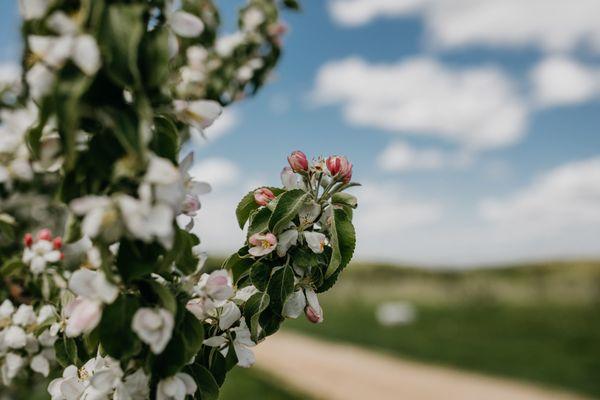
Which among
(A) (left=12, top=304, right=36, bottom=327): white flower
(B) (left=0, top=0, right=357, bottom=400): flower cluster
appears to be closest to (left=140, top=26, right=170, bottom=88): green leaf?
(B) (left=0, top=0, right=357, bottom=400): flower cluster

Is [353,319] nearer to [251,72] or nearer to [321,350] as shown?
[321,350]

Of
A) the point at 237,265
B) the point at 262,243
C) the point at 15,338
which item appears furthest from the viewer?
the point at 15,338

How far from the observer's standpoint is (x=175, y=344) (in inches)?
43.3

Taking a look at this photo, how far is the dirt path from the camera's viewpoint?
30.1 feet

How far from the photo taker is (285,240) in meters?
1.38

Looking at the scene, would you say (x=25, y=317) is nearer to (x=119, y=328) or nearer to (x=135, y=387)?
(x=135, y=387)

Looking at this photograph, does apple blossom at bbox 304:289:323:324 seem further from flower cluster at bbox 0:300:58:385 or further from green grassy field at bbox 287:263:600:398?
green grassy field at bbox 287:263:600:398

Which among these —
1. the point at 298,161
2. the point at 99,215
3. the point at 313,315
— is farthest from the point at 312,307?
the point at 99,215

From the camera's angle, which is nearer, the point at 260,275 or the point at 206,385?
the point at 206,385

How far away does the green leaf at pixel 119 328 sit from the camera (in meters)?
Answer: 1.04

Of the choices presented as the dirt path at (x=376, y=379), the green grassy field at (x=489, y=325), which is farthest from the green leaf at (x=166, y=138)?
the green grassy field at (x=489, y=325)

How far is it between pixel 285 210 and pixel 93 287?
45 cm

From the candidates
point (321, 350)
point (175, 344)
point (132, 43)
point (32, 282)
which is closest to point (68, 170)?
point (132, 43)

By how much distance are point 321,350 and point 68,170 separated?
512 inches
